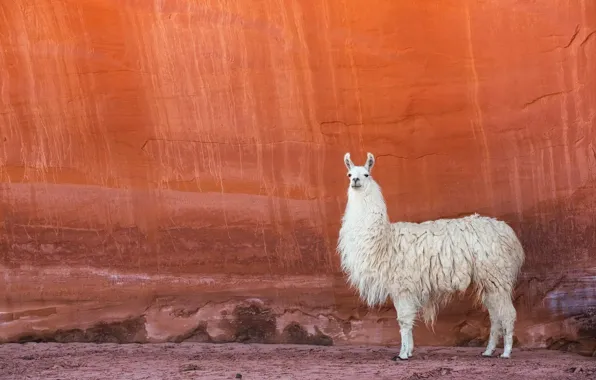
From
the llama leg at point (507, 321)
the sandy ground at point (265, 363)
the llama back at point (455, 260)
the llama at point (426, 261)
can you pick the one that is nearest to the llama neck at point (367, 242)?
the llama at point (426, 261)

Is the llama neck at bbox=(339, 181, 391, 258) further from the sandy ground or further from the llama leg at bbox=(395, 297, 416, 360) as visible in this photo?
the sandy ground

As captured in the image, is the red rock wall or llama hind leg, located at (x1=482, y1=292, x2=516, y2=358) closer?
llama hind leg, located at (x1=482, y1=292, x2=516, y2=358)

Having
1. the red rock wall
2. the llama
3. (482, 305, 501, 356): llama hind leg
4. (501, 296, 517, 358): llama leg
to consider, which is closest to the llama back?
the llama

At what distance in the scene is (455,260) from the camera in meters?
8.92

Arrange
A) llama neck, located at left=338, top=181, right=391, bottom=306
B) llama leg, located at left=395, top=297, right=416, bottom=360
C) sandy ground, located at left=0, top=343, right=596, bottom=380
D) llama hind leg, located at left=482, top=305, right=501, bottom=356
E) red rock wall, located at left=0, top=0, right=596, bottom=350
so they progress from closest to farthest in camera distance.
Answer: sandy ground, located at left=0, top=343, right=596, bottom=380 < llama leg, located at left=395, top=297, right=416, bottom=360 < llama neck, located at left=338, top=181, right=391, bottom=306 < llama hind leg, located at left=482, top=305, right=501, bottom=356 < red rock wall, located at left=0, top=0, right=596, bottom=350

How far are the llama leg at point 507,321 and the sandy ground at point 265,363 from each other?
0.13 meters

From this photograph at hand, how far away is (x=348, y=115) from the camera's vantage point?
1045 centimetres

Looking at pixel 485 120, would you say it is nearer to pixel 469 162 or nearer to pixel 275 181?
pixel 469 162

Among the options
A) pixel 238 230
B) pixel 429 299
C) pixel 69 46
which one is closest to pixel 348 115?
pixel 238 230

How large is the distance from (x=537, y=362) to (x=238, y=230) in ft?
11.9

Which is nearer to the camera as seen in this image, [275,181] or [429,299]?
[429,299]

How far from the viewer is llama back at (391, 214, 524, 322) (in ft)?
29.2

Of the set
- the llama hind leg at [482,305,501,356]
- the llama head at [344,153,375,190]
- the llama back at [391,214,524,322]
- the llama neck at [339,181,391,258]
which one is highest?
the llama head at [344,153,375,190]

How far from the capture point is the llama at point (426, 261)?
8914 millimetres
